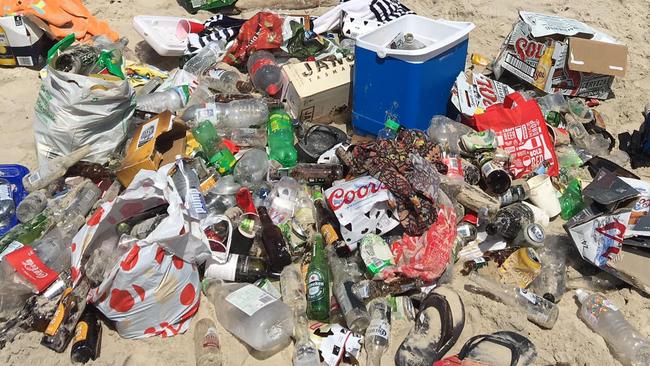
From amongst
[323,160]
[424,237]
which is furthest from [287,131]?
[424,237]

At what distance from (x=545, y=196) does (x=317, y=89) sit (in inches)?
72.7

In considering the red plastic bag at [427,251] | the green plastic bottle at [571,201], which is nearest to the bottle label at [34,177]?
the red plastic bag at [427,251]

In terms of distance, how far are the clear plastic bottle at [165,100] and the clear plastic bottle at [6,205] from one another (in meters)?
1.15

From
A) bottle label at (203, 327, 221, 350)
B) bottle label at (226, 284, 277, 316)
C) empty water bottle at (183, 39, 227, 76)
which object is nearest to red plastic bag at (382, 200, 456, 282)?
bottle label at (226, 284, 277, 316)

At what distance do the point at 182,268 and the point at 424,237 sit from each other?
1.35 meters

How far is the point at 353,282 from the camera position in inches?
→ 111

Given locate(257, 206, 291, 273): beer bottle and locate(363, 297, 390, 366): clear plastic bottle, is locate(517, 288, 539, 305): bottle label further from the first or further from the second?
locate(257, 206, 291, 273): beer bottle

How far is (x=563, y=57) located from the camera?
13.8ft

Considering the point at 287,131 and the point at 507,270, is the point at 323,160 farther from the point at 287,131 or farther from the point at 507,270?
the point at 507,270

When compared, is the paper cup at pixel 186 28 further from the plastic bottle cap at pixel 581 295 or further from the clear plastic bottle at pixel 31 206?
the plastic bottle cap at pixel 581 295

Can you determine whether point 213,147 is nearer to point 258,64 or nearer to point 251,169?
point 251,169

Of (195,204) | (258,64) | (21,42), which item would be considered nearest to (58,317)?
(195,204)

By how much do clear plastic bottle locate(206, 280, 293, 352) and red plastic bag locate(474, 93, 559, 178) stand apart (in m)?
2.03

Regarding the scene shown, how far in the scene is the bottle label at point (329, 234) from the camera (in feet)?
9.81
